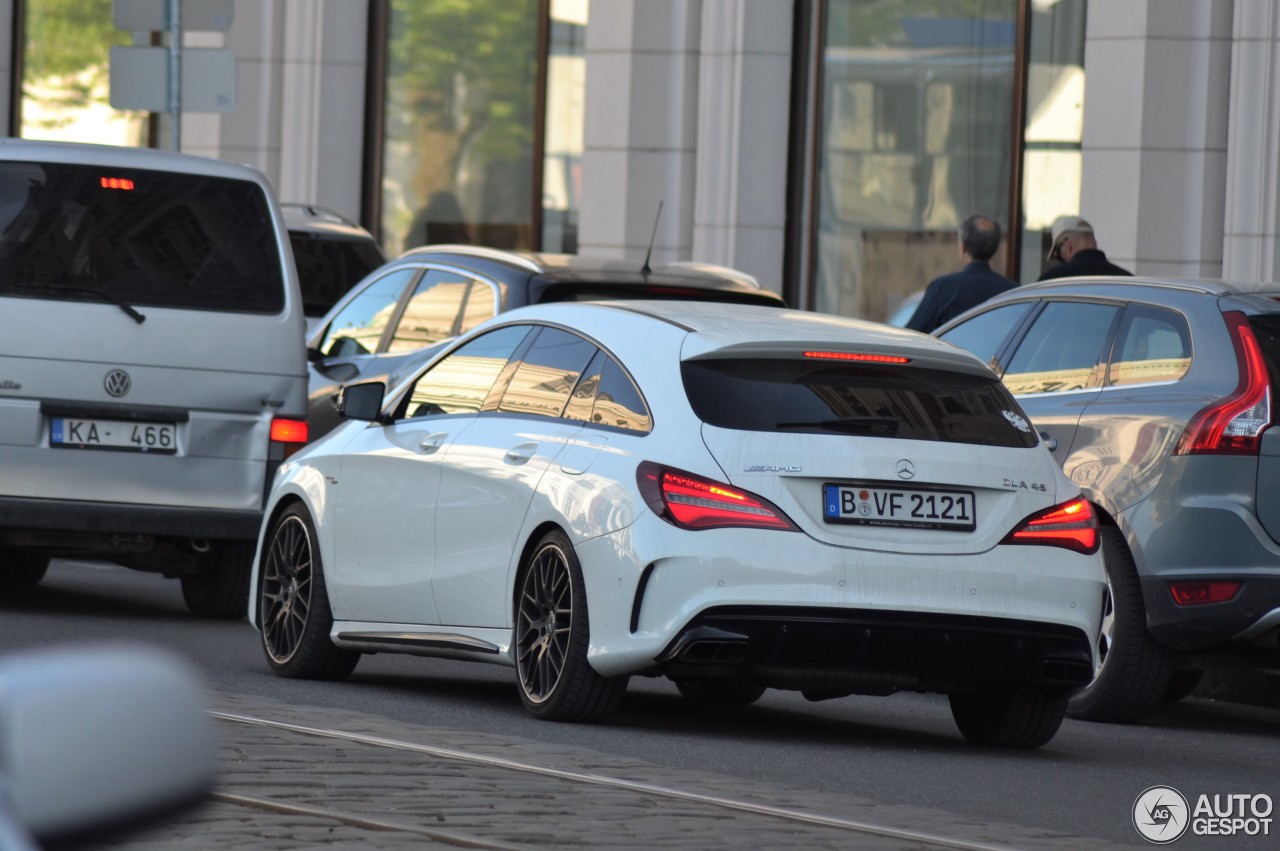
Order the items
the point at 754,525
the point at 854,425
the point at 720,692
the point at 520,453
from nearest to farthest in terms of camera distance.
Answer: the point at 754,525 < the point at 854,425 < the point at 520,453 < the point at 720,692

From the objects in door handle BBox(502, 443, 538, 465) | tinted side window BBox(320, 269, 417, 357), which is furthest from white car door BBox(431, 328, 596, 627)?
tinted side window BBox(320, 269, 417, 357)

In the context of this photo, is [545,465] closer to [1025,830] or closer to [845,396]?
[845,396]

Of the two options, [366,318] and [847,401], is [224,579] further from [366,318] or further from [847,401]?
[847,401]

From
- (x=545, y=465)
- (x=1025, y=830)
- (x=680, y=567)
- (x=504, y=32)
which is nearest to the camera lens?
(x=1025, y=830)

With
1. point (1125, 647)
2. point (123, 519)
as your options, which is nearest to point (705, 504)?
point (1125, 647)

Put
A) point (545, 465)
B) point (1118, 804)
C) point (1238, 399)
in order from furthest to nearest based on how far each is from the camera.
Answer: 1. point (1238, 399)
2. point (545, 465)
3. point (1118, 804)

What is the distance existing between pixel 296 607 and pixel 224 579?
233cm

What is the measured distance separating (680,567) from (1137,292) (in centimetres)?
317

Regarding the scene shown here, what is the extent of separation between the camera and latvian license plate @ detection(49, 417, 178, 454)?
10.6 metres

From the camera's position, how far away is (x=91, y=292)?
10656mm

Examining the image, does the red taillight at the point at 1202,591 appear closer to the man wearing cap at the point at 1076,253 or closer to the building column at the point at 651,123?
the man wearing cap at the point at 1076,253

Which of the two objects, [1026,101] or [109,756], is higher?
[1026,101]

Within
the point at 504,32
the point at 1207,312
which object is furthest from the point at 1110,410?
the point at 504,32

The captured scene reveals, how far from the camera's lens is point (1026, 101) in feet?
64.0
